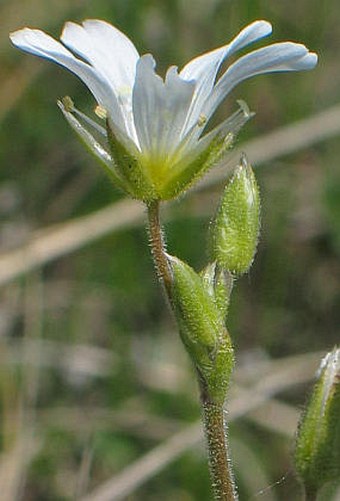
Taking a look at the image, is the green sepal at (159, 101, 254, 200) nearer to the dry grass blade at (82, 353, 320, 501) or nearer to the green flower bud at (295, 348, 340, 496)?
the green flower bud at (295, 348, 340, 496)

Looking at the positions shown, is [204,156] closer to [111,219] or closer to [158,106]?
[158,106]

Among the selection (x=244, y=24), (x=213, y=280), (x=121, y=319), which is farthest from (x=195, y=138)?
(x=244, y=24)

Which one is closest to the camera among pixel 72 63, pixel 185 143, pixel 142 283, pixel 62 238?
pixel 72 63

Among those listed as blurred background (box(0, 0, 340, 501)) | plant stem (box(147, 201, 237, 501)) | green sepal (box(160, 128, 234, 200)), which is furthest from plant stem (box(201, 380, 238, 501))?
blurred background (box(0, 0, 340, 501))

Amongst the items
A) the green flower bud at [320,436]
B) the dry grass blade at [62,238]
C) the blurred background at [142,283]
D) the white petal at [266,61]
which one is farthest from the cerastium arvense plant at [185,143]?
the dry grass blade at [62,238]

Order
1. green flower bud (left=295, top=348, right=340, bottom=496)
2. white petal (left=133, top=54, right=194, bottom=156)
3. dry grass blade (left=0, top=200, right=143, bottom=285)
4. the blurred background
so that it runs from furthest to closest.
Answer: dry grass blade (left=0, top=200, right=143, bottom=285), the blurred background, green flower bud (left=295, top=348, right=340, bottom=496), white petal (left=133, top=54, right=194, bottom=156)

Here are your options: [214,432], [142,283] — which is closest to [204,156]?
[214,432]
